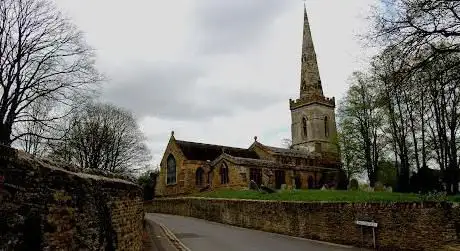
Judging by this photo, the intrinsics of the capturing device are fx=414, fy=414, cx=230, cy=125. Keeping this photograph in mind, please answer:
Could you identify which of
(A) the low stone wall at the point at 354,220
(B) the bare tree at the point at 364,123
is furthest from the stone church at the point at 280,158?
(A) the low stone wall at the point at 354,220

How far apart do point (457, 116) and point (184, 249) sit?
62.4 ft

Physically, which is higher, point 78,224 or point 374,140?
point 374,140

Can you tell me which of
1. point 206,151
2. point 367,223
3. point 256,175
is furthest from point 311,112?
point 367,223

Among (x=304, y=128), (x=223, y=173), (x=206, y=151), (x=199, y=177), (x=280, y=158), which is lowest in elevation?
(x=199, y=177)

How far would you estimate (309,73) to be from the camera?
6756cm

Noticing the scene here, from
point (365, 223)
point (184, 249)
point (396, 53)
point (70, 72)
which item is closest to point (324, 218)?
point (365, 223)

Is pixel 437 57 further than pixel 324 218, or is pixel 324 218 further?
pixel 324 218

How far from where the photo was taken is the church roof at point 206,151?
183 feet

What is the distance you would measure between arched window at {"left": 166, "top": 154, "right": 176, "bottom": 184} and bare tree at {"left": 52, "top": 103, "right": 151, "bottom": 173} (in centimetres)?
519

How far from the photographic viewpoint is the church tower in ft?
215

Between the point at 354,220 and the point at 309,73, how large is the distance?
5003 cm

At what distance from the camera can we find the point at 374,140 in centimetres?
3800

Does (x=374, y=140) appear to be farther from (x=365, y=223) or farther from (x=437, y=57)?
(x=437, y=57)

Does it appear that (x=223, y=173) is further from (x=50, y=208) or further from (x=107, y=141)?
(x=50, y=208)
